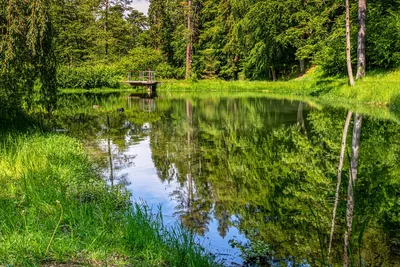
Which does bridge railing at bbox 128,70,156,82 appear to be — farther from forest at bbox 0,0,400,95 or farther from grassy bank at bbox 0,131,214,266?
grassy bank at bbox 0,131,214,266

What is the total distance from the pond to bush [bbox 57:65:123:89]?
2689cm

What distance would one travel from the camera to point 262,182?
23.7ft

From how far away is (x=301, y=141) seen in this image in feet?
35.7

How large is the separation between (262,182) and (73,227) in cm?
400

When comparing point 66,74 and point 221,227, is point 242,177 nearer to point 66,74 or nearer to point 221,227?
point 221,227

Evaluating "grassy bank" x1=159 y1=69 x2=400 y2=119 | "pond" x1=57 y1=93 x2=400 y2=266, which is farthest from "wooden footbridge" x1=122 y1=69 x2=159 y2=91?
"pond" x1=57 y1=93 x2=400 y2=266

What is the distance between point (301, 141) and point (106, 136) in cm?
670

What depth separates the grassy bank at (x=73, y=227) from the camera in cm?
345

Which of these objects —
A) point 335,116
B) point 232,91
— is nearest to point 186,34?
point 232,91

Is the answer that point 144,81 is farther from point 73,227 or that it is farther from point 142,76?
point 73,227

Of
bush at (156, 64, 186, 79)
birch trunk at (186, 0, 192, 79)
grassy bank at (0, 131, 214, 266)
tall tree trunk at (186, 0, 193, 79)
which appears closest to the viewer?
grassy bank at (0, 131, 214, 266)

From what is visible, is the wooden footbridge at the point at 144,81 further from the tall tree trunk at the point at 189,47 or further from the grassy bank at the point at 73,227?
the grassy bank at the point at 73,227

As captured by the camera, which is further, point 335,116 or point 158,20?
point 158,20

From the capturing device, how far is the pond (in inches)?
177
